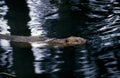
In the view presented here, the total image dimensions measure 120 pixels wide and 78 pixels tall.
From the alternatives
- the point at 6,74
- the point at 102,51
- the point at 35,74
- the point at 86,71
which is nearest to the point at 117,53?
the point at 102,51

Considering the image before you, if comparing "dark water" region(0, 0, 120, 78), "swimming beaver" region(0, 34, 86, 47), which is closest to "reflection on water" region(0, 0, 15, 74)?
"dark water" region(0, 0, 120, 78)

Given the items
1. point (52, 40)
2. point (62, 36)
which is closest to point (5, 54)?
point (52, 40)

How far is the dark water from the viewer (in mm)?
3975

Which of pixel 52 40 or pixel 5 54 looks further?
pixel 52 40

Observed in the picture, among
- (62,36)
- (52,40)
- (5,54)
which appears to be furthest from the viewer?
(62,36)

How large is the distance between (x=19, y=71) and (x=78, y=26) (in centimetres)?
166

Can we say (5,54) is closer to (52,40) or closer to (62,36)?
(52,40)

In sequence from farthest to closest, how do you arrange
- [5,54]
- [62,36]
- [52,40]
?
[62,36]
[52,40]
[5,54]

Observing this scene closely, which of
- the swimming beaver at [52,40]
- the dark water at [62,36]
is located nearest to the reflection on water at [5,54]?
the dark water at [62,36]

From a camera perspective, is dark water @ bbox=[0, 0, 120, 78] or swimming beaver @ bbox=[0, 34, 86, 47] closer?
dark water @ bbox=[0, 0, 120, 78]

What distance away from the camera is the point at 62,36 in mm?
5043

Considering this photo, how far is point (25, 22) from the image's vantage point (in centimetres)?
582

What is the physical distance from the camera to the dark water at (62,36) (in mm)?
3975

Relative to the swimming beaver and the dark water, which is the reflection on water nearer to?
the dark water
